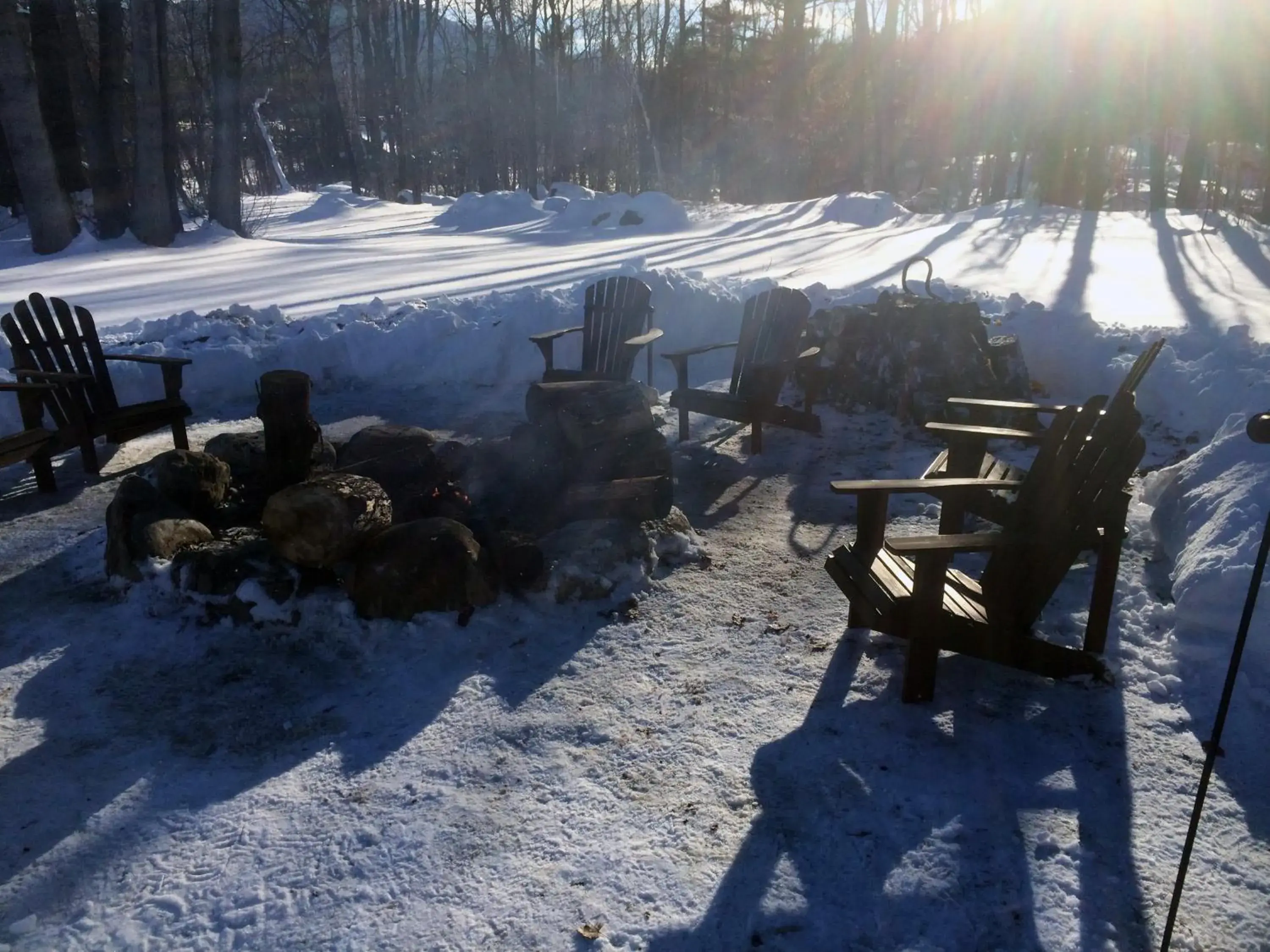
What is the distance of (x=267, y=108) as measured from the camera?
129ft

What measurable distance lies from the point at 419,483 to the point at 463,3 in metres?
39.2

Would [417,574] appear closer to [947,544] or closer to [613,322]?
[947,544]

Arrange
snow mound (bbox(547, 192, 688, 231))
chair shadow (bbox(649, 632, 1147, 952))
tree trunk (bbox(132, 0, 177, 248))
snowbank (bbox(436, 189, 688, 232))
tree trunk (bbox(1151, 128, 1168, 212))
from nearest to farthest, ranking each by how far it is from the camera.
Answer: chair shadow (bbox(649, 632, 1147, 952))
tree trunk (bbox(132, 0, 177, 248))
snow mound (bbox(547, 192, 688, 231))
snowbank (bbox(436, 189, 688, 232))
tree trunk (bbox(1151, 128, 1168, 212))

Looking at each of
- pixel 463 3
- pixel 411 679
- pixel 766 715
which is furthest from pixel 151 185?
pixel 463 3

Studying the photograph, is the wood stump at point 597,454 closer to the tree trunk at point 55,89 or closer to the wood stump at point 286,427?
the wood stump at point 286,427

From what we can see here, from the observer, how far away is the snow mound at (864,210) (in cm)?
1980

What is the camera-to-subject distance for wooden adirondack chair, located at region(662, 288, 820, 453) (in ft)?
18.1

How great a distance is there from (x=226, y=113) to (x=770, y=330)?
12997 millimetres

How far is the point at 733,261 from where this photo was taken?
12.7 m

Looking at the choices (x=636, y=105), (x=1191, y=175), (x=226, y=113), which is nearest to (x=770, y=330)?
(x=226, y=113)

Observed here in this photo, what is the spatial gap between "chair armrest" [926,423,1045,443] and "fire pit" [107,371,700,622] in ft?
4.10

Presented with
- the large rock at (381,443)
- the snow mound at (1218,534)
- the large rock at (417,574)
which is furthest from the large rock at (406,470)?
the snow mound at (1218,534)

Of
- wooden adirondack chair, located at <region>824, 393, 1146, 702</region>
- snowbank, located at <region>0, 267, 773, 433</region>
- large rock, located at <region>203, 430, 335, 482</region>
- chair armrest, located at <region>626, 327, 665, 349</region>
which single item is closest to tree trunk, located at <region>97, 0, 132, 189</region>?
snowbank, located at <region>0, 267, 773, 433</region>

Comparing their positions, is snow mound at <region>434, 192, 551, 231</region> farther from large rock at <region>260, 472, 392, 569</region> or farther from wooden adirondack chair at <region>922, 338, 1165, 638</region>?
wooden adirondack chair at <region>922, 338, 1165, 638</region>
